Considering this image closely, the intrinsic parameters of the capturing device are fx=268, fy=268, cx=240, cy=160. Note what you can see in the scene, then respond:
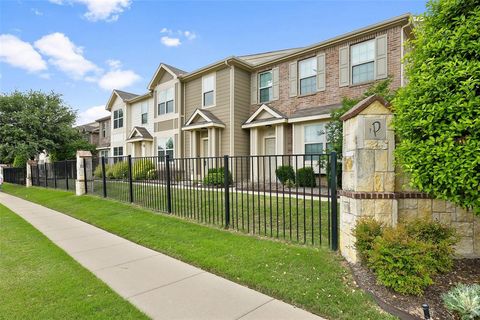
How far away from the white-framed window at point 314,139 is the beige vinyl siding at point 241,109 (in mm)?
3501

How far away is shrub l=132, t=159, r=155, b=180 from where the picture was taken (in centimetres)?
926

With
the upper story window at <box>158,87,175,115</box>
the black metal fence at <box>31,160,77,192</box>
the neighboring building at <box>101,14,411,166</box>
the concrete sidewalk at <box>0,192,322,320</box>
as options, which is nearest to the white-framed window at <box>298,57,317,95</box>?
the neighboring building at <box>101,14,411,166</box>

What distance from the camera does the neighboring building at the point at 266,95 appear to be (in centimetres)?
1069

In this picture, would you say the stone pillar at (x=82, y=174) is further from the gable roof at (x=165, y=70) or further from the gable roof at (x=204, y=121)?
the gable roof at (x=165, y=70)

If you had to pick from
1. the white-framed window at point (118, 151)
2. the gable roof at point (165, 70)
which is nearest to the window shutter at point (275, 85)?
the gable roof at point (165, 70)

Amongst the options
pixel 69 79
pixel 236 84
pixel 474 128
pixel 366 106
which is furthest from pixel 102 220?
pixel 69 79

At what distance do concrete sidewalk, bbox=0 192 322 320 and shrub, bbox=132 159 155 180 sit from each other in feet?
12.2

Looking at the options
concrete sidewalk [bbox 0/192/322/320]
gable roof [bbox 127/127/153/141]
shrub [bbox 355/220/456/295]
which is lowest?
concrete sidewalk [bbox 0/192/322/320]

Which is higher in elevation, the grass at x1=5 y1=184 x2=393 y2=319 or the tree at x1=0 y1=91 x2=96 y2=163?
the tree at x1=0 y1=91 x2=96 y2=163

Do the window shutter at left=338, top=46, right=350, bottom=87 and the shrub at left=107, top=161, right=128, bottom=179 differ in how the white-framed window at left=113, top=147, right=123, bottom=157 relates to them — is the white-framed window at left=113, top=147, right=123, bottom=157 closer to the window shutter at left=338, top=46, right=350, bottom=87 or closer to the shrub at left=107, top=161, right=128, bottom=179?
the shrub at left=107, top=161, right=128, bottom=179

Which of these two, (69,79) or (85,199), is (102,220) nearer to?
(85,199)

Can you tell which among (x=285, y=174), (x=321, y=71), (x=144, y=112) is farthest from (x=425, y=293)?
(x=144, y=112)

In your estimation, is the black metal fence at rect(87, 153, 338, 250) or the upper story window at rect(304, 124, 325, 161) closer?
the black metal fence at rect(87, 153, 338, 250)

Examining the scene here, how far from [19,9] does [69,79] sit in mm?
12759
